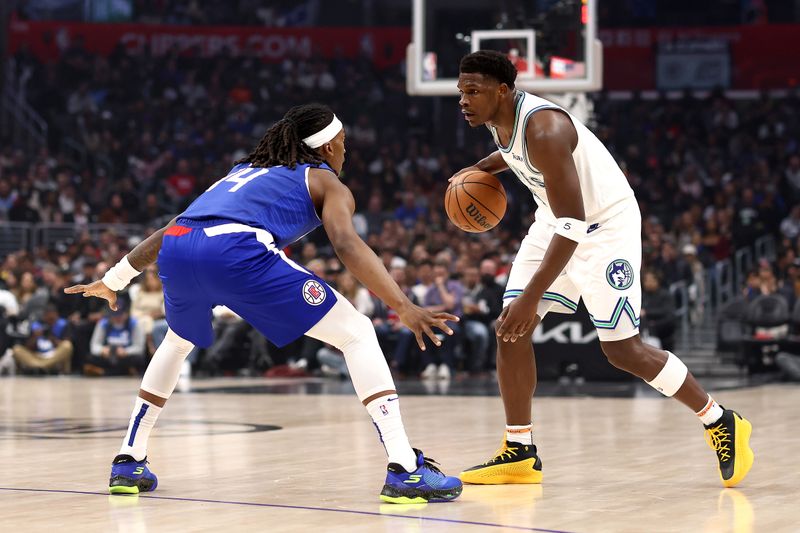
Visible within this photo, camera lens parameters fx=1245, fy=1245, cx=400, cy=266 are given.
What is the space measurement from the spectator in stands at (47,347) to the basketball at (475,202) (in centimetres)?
1045

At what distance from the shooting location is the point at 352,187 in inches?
828

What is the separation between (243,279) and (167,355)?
2.15 ft

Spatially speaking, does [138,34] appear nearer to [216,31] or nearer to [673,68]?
[216,31]

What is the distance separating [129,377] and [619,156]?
10.4 metres

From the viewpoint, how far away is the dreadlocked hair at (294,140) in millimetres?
5047

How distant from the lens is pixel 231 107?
2411cm

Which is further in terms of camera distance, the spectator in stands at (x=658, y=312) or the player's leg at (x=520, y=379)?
the spectator in stands at (x=658, y=312)

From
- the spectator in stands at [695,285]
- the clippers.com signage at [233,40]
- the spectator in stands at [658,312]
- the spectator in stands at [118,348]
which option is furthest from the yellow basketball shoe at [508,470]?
the clippers.com signage at [233,40]

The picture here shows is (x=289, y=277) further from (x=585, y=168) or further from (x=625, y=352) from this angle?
(x=625, y=352)

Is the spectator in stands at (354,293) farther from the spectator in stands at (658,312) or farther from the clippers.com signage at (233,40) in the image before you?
the clippers.com signage at (233,40)

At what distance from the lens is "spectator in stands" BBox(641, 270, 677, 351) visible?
1359 cm

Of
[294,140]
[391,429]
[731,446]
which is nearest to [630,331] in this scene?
[731,446]

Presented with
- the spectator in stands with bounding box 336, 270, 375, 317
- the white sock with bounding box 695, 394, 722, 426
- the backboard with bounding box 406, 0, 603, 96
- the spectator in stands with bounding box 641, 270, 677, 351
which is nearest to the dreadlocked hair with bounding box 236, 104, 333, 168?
the white sock with bounding box 695, 394, 722, 426

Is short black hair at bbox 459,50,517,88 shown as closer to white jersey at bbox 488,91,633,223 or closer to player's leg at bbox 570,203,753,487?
white jersey at bbox 488,91,633,223
